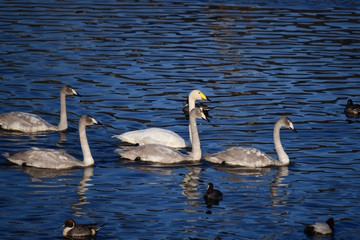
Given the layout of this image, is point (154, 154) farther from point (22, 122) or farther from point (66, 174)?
point (22, 122)

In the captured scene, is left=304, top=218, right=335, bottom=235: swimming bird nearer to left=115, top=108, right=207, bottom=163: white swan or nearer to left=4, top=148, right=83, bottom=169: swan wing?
left=115, top=108, right=207, bottom=163: white swan

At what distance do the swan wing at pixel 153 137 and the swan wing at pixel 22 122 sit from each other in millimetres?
2304

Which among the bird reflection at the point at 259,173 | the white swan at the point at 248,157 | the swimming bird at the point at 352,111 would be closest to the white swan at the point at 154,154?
the white swan at the point at 248,157

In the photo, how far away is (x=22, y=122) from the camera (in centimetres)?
2311

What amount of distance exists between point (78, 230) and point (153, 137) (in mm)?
6695

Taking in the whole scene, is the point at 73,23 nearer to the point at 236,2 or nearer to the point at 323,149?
the point at 236,2

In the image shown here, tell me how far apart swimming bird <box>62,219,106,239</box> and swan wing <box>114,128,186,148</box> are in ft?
21.0

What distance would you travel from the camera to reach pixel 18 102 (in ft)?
85.8

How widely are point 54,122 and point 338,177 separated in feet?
28.0

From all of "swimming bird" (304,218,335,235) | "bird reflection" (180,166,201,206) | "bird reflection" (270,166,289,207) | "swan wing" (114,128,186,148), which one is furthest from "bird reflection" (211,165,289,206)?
"swimming bird" (304,218,335,235)

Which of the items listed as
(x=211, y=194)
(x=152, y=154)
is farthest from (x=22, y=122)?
(x=211, y=194)

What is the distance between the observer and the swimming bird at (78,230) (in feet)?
50.7

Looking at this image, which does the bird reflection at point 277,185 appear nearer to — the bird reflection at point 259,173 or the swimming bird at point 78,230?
the bird reflection at point 259,173

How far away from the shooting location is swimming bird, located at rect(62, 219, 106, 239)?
50.7ft
